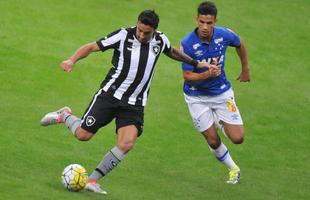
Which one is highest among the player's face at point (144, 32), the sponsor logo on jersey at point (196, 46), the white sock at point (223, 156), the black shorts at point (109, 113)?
the player's face at point (144, 32)

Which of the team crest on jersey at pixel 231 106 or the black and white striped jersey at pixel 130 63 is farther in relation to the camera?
the team crest on jersey at pixel 231 106

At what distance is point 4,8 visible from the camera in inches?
922

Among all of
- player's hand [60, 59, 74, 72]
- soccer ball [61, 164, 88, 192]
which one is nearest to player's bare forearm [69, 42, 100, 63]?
player's hand [60, 59, 74, 72]

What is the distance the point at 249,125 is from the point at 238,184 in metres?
4.00

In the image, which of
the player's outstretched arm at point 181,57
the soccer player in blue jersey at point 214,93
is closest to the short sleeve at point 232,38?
the soccer player in blue jersey at point 214,93

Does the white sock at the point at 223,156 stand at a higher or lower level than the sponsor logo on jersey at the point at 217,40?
lower

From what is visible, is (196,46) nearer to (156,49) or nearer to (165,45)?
(165,45)

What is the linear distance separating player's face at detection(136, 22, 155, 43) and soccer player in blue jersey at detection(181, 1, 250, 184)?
4.87 ft

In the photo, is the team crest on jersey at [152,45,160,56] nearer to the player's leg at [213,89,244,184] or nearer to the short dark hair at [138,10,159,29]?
the short dark hair at [138,10,159,29]

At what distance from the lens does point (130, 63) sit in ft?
43.3

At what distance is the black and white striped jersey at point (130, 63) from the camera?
1314 cm

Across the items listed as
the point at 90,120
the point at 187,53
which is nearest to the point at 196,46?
the point at 187,53

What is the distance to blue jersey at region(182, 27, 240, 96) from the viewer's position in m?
14.5

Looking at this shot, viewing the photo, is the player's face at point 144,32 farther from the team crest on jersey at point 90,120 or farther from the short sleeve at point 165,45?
the team crest on jersey at point 90,120
